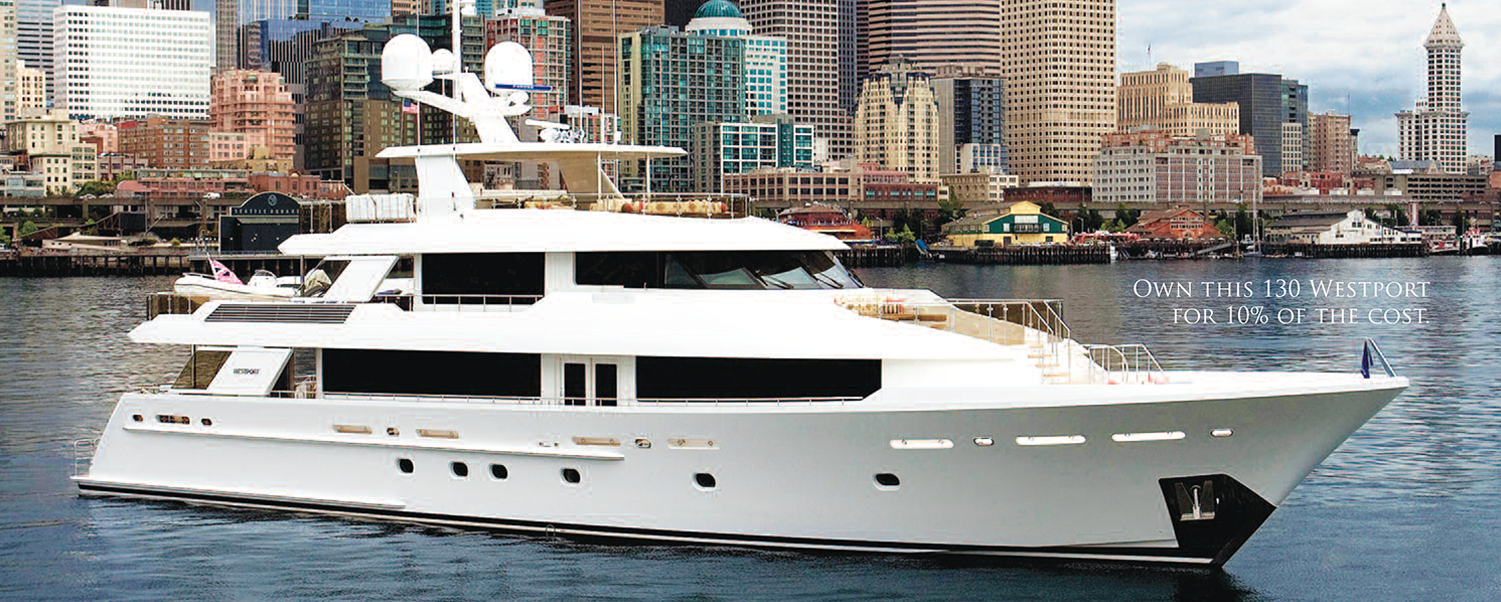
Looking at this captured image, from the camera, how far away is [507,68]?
70.4 feet

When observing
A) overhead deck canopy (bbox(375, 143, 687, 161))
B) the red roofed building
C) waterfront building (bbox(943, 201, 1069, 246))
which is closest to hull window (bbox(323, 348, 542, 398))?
overhead deck canopy (bbox(375, 143, 687, 161))

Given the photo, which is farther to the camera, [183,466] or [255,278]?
[255,278]

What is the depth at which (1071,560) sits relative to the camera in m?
17.6

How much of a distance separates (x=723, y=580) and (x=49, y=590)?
257 inches

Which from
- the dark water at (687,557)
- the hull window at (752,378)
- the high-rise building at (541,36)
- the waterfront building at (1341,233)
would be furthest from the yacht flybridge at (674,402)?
the high-rise building at (541,36)

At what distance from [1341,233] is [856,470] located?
6270 inches

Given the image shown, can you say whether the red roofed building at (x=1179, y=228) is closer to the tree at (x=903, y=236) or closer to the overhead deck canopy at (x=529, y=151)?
the tree at (x=903, y=236)

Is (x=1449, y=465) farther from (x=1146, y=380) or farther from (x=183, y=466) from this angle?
(x=183, y=466)

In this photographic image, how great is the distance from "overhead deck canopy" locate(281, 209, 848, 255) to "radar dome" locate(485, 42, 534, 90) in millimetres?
2068

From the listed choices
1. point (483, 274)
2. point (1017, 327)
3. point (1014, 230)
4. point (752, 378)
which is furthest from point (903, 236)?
point (752, 378)

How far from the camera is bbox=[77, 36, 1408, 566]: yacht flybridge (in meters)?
16.8

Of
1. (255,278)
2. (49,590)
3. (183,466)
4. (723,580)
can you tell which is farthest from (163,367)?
(723,580)

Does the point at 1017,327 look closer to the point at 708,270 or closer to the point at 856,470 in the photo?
the point at 856,470

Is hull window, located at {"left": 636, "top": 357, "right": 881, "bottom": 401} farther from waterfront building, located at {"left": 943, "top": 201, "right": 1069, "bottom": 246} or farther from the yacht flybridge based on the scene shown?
waterfront building, located at {"left": 943, "top": 201, "right": 1069, "bottom": 246}
